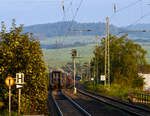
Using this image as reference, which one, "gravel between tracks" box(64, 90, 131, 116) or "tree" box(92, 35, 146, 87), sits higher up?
"tree" box(92, 35, 146, 87)

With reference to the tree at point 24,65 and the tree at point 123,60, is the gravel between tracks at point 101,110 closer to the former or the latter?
the tree at point 24,65

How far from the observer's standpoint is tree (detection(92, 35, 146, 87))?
74.6 m

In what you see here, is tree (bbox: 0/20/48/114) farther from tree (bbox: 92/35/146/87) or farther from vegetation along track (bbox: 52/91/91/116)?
tree (bbox: 92/35/146/87)

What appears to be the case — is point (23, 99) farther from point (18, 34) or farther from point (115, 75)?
point (115, 75)

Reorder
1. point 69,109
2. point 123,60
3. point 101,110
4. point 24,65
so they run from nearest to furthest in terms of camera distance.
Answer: point 24,65
point 101,110
point 69,109
point 123,60

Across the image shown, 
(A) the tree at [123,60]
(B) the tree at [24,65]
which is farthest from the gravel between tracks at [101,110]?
(A) the tree at [123,60]

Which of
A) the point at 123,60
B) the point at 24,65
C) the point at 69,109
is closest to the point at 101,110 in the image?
the point at 69,109

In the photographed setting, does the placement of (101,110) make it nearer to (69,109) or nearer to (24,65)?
(69,109)

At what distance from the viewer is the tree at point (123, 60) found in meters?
74.6

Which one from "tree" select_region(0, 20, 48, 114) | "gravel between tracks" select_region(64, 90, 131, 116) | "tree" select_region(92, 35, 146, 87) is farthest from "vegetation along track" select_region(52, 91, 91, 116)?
"tree" select_region(92, 35, 146, 87)

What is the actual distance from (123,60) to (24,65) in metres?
56.3

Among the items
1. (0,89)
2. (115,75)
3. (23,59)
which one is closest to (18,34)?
(23,59)

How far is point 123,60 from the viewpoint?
248ft

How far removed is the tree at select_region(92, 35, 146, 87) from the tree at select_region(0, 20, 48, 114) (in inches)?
2003
